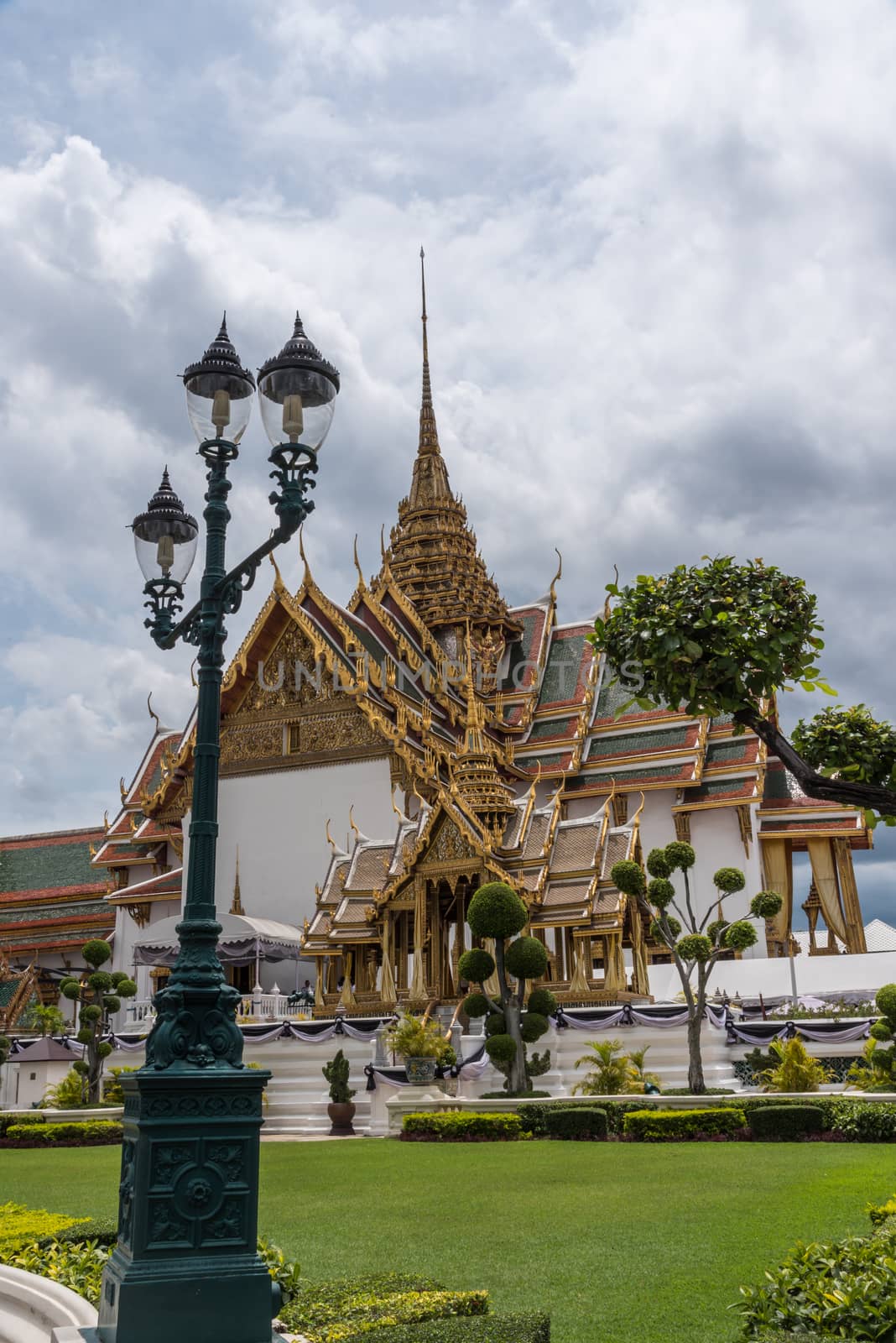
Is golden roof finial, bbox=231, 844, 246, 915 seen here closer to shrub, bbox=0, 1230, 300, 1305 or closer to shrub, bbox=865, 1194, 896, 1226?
shrub, bbox=0, 1230, 300, 1305

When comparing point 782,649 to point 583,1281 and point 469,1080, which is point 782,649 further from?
point 469,1080

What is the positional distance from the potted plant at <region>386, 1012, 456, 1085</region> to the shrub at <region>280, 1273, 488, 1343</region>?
374 inches

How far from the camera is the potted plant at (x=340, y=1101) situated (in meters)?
14.8

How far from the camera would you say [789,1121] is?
10844 mm

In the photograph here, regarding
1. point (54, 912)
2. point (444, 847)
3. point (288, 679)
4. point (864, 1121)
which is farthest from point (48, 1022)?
point (864, 1121)

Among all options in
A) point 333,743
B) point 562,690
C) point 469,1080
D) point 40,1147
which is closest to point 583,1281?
point 469,1080

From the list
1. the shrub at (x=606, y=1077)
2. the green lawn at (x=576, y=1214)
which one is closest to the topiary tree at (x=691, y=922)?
the shrub at (x=606, y=1077)

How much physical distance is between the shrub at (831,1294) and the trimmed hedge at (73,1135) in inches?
471

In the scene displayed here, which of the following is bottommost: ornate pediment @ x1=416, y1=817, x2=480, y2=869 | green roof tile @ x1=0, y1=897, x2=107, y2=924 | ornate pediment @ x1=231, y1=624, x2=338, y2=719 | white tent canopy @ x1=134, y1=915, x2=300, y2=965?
white tent canopy @ x1=134, y1=915, x2=300, y2=965

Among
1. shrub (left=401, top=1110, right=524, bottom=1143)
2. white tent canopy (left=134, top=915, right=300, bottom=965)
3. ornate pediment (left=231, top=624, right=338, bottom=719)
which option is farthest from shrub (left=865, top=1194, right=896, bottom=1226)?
ornate pediment (left=231, top=624, right=338, bottom=719)

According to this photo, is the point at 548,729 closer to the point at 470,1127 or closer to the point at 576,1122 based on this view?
the point at 470,1127

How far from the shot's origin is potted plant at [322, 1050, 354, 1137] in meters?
14.8

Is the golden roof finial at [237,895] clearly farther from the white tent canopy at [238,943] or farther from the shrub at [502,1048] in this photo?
the shrub at [502,1048]

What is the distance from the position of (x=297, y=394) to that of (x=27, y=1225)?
4975mm
